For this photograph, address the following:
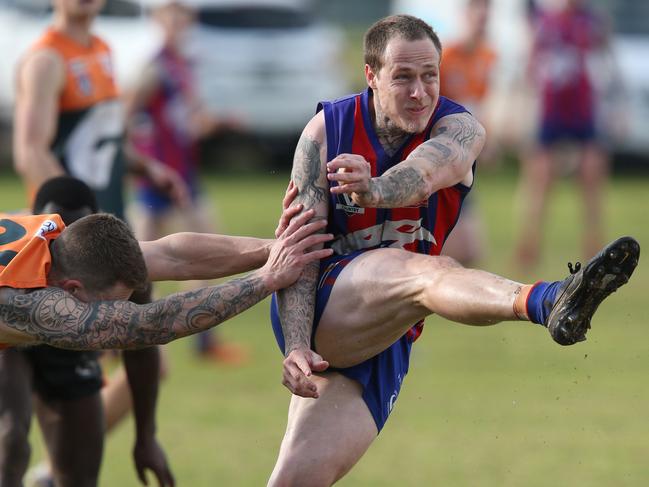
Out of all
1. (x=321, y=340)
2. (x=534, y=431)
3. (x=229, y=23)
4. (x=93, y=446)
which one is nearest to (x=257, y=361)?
(x=534, y=431)

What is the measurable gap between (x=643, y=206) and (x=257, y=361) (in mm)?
8115

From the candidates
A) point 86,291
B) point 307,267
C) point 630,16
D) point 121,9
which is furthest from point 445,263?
point 630,16

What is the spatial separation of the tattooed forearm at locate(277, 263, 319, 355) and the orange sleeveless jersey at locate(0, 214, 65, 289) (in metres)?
0.87

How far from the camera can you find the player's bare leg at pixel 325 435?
5.37 m

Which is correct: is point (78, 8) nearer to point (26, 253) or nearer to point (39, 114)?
point (39, 114)

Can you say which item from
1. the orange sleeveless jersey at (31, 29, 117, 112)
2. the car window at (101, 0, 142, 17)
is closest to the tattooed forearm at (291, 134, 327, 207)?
the orange sleeveless jersey at (31, 29, 117, 112)

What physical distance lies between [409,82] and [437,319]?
6663mm

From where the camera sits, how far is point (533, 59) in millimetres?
14055

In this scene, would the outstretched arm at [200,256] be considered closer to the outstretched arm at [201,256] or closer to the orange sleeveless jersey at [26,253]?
the outstretched arm at [201,256]

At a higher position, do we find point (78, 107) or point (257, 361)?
point (78, 107)

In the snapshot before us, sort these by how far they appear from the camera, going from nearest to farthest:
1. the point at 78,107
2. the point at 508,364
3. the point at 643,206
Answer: the point at 78,107
the point at 508,364
the point at 643,206

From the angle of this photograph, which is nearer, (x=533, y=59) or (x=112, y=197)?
(x=112, y=197)

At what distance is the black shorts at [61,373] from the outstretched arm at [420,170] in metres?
1.58

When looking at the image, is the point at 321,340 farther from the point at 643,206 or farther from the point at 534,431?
the point at 643,206
